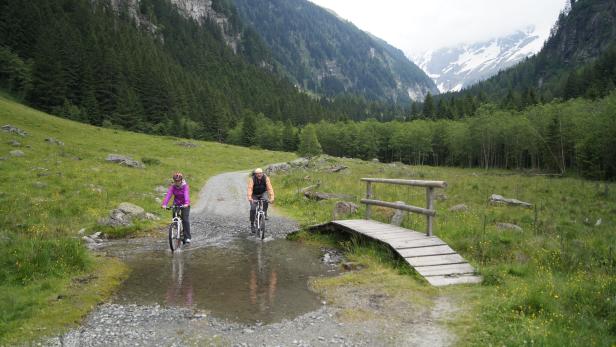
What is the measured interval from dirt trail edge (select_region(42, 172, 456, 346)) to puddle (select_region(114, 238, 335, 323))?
0.43 m

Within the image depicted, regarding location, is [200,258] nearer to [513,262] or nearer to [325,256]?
[325,256]

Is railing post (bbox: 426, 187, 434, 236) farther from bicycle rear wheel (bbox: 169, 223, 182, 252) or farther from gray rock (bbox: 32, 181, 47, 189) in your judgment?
gray rock (bbox: 32, 181, 47, 189)

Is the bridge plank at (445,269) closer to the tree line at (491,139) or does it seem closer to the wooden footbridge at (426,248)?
the wooden footbridge at (426,248)

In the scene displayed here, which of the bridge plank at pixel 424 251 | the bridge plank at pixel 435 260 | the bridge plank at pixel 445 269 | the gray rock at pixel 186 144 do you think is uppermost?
the gray rock at pixel 186 144

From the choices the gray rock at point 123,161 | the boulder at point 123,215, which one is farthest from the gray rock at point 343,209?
the gray rock at point 123,161

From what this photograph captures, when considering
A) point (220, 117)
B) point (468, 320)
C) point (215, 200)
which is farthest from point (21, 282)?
point (220, 117)

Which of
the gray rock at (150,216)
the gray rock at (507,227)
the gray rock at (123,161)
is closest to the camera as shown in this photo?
the gray rock at (507,227)

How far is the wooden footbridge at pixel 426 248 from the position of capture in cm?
979

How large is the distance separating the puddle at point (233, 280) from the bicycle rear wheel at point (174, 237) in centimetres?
41

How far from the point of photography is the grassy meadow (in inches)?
310

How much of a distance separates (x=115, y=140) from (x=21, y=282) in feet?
188

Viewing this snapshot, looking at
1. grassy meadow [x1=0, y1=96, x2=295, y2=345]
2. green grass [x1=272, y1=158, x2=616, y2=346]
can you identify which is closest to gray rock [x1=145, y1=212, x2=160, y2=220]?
grassy meadow [x1=0, y1=96, x2=295, y2=345]

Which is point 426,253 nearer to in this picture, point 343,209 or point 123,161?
point 343,209

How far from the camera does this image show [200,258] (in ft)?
41.4
